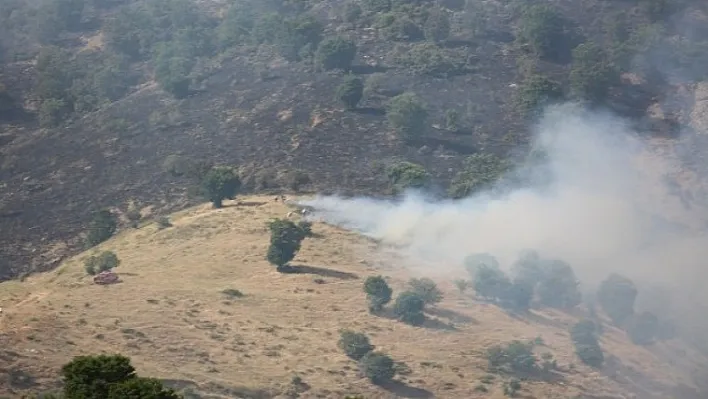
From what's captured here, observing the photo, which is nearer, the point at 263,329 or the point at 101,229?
the point at 263,329

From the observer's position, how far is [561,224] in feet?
377

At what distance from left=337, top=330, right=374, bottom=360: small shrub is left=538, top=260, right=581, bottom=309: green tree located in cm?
2464

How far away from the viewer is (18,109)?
547 ft

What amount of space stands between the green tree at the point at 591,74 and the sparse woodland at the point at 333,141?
396mm

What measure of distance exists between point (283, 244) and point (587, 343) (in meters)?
30.0

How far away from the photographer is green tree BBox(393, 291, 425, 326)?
90062mm

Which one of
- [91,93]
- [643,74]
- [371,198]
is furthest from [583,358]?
[91,93]

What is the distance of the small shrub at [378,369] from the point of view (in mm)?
77500

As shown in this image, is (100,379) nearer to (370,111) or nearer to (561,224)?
(561,224)

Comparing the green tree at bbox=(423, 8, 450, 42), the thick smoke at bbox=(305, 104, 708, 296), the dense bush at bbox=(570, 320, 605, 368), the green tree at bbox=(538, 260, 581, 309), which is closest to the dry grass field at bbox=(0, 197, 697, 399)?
the dense bush at bbox=(570, 320, 605, 368)

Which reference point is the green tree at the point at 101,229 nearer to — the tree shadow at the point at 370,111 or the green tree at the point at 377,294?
the green tree at the point at 377,294

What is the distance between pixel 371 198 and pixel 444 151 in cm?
2654

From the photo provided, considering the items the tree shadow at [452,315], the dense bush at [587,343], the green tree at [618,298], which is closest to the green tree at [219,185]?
the tree shadow at [452,315]

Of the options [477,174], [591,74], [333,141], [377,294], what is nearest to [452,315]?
[377,294]
